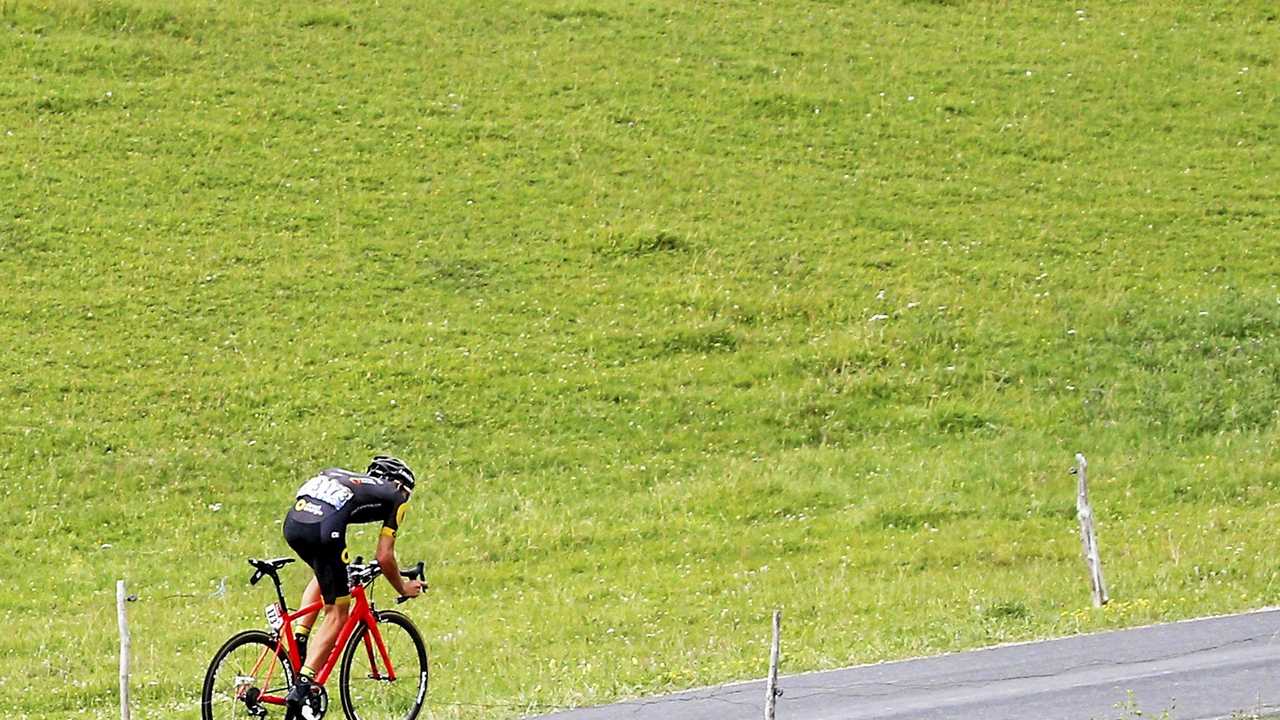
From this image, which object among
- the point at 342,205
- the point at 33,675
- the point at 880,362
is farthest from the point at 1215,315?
the point at 33,675

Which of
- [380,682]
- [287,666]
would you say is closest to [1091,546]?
[380,682]

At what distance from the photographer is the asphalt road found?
12.2 m

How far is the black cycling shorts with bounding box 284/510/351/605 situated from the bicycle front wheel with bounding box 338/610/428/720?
0.45 m

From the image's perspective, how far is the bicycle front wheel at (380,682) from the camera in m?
12.2

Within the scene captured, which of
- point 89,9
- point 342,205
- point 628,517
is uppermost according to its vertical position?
point 89,9

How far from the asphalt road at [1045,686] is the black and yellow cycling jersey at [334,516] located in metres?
2.19

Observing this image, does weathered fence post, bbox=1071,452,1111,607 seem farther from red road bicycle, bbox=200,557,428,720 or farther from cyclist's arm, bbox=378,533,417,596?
cyclist's arm, bbox=378,533,417,596

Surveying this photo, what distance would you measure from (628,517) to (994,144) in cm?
1685

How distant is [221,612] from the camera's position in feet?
57.9

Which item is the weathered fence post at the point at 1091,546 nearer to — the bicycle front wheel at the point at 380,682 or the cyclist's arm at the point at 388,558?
the bicycle front wheel at the point at 380,682

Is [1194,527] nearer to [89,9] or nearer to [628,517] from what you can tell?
[628,517]

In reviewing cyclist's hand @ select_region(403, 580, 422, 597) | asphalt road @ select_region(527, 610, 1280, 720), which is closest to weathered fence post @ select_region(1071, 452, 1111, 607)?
asphalt road @ select_region(527, 610, 1280, 720)

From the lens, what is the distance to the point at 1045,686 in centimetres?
1284

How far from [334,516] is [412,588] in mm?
902
